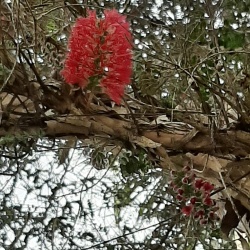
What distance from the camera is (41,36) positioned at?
65 cm

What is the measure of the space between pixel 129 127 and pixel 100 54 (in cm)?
12

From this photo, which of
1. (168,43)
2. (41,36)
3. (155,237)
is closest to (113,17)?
(41,36)

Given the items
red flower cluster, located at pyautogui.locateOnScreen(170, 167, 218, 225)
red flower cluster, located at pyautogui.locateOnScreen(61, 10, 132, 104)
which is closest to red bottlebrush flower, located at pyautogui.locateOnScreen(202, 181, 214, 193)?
red flower cluster, located at pyautogui.locateOnScreen(170, 167, 218, 225)

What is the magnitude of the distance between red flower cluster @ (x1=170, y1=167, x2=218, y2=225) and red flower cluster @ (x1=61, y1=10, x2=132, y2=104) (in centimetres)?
15

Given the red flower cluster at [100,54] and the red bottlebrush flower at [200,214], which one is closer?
the red flower cluster at [100,54]

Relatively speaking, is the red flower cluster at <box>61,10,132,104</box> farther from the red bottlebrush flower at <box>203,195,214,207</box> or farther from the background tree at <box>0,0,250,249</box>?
the red bottlebrush flower at <box>203,195,214,207</box>

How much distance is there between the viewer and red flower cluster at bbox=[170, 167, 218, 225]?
63 cm

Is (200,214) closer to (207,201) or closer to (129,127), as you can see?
(207,201)

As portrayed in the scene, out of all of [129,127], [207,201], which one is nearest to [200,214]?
[207,201]

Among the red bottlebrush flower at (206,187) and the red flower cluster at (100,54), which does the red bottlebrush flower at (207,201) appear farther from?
the red flower cluster at (100,54)

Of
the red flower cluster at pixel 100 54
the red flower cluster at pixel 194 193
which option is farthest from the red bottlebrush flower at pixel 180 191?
the red flower cluster at pixel 100 54

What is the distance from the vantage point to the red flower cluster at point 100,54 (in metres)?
0.53

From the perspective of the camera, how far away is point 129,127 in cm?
61

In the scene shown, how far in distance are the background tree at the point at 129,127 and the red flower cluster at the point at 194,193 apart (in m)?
0.02
